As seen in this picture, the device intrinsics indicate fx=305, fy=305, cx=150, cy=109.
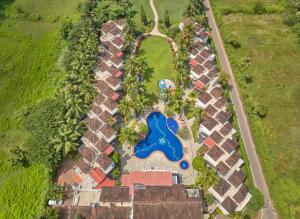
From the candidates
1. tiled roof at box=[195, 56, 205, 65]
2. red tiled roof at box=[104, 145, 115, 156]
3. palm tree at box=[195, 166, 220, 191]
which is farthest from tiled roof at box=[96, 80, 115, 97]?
palm tree at box=[195, 166, 220, 191]

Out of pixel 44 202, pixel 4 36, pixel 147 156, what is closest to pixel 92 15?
pixel 4 36

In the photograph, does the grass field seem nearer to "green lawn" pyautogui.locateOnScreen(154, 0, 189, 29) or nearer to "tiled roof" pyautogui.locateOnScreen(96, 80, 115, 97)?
"green lawn" pyautogui.locateOnScreen(154, 0, 189, 29)

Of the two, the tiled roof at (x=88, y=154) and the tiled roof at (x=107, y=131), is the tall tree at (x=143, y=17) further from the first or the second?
the tiled roof at (x=88, y=154)

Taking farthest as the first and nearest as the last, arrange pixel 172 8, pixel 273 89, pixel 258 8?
pixel 172 8 → pixel 258 8 → pixel 273 89

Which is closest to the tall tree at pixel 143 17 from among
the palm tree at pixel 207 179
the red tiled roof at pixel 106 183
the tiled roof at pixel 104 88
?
the tiled roof at pixel 104 88

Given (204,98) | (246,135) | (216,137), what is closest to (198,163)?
(216,137)

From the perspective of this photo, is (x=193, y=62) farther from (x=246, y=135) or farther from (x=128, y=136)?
(x=128, y=136)
